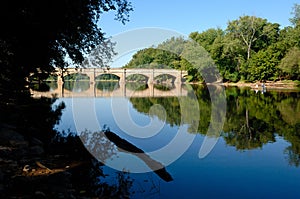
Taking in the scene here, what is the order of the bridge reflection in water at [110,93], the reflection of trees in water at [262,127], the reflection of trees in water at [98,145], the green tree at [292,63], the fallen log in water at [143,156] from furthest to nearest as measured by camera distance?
1. the green tree at [292,63]
2. the bridge reflection in water at [110,93]
3. the reflection of trees in water at [262,127]
4. the reflection of trees in water at [98,145]
5. the fallen log in water at [143,156]

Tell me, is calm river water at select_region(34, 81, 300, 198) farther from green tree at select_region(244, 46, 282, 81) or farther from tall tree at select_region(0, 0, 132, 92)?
green tree at select_region(244, 46, 282, 81)

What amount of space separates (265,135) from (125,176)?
9.12 m

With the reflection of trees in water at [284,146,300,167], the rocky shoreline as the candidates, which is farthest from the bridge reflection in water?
the reflection of trees in water at [284,146,300,167]

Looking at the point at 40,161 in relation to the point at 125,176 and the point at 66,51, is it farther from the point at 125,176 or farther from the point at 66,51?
the point at 66,51

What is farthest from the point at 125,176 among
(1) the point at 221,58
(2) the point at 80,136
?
(1) the point at 221,58

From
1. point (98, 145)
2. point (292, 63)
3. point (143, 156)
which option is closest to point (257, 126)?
point (143, 156)

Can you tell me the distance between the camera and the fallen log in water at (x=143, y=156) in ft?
30.5

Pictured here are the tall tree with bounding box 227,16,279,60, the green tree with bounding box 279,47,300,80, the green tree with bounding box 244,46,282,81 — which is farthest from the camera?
the tall tree with bounding box 227,16,279,60

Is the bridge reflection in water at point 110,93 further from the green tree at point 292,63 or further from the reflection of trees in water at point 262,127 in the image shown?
the reflection of trees in water at point 262,127

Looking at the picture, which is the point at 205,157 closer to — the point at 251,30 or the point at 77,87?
the point at 77,87

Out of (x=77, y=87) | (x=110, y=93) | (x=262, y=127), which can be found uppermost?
(x=77, y=87)

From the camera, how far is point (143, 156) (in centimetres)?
1135

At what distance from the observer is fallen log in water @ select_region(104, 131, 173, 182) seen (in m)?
9.31

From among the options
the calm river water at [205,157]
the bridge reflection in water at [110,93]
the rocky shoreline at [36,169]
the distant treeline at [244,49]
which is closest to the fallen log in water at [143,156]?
the calm river water at [205,157]
